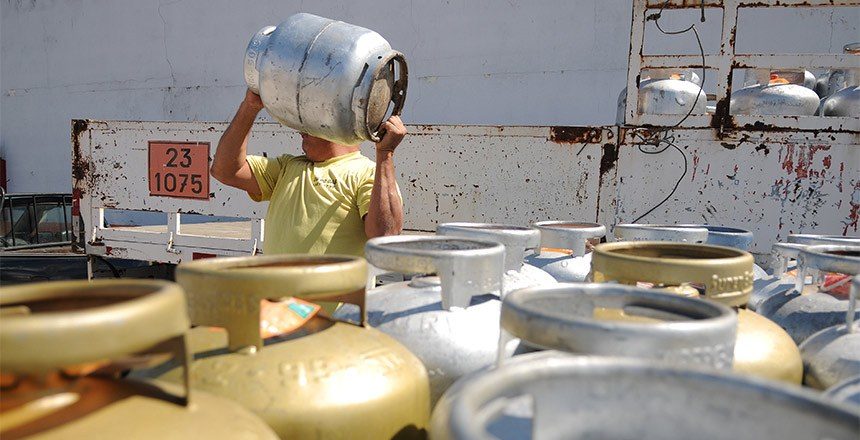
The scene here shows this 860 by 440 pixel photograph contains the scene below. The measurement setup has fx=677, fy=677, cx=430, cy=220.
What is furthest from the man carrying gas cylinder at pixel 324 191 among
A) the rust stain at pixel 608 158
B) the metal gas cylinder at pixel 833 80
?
the metal gas cylinder at pixel 833 80

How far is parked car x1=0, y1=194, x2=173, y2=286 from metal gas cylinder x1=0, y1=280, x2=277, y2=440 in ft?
14.4

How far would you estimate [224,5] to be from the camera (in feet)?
29.0

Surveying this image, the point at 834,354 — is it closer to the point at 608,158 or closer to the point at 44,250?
the point at 608,158

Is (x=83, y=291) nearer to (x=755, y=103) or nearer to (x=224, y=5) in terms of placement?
(x=755, y=103)

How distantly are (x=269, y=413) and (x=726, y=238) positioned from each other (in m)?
2.03

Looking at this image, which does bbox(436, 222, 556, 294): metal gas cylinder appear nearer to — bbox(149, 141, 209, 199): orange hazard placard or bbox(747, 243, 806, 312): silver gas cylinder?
bbox(747, 243, 806, 312): silver gas cylinder

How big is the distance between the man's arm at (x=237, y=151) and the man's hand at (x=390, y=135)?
0.47m

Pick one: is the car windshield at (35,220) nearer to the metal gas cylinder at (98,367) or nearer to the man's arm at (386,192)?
the man's arm at (386,192)

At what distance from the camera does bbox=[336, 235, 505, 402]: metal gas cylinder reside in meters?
1.41

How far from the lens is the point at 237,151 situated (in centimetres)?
251

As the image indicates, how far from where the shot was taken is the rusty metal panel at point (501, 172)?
3666 millimetres

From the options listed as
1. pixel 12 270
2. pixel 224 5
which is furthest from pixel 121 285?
pixel 224 5

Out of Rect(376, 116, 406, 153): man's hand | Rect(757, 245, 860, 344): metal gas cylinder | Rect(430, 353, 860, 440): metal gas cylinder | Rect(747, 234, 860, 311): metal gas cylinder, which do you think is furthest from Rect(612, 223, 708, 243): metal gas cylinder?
Rect(430, 353, 860, 440): metal gas cylinder

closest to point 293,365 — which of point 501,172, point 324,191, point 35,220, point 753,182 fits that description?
point 324,191
